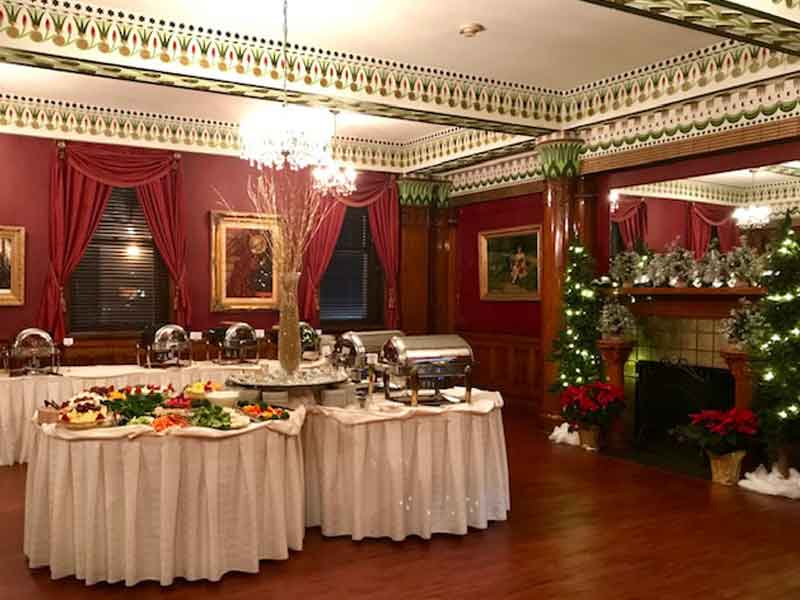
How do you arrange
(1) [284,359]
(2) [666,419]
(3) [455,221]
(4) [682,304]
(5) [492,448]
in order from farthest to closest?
(3) [455,221] < (2) [666,419] < (4) [682,304] < (1) [284,359] < (5) [492,448]

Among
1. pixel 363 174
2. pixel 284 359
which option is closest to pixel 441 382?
pixel 284 359

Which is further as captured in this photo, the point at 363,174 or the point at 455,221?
the point at 455,221

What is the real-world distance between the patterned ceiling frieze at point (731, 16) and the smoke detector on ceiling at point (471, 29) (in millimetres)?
1569

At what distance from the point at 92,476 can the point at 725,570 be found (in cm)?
359

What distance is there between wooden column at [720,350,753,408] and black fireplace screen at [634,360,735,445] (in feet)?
2.33

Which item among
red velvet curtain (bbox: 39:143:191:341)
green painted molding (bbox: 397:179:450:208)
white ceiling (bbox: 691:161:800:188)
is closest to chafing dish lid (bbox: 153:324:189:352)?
red velvet curtain (bbox: 39:143:191:341)

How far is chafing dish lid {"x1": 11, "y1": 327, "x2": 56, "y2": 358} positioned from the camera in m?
6.95

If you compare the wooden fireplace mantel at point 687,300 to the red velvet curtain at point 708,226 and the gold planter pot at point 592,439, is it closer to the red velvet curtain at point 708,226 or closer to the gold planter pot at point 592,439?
the red velvet curtain at point 708,226

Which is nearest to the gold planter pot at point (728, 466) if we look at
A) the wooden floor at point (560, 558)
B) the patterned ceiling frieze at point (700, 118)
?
the wooden floor at point (560, 558)

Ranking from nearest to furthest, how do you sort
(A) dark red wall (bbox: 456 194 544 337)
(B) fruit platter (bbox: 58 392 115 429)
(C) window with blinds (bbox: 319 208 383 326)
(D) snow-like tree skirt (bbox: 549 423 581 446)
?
(B) fruit platter (bbox: 58 392 115 429), (D) snow-like tree skirt (bbox: 549 423 581 446), (A) dark red wall (bbox: 456 194 544 337), (C) window with blinds (bbox: 319 208 383 326)

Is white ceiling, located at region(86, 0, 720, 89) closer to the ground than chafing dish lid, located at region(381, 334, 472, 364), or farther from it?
farther from it

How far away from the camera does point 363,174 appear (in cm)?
1060

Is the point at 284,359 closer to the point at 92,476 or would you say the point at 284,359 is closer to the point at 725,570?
the point at 92,476

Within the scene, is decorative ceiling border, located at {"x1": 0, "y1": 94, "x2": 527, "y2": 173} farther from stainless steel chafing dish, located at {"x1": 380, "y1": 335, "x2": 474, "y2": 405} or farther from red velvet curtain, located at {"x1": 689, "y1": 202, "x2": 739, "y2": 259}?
→ stainless steel chafing dish, located at {"x1": 380, "y1": 335, "x2": 474, "y2": 405}
